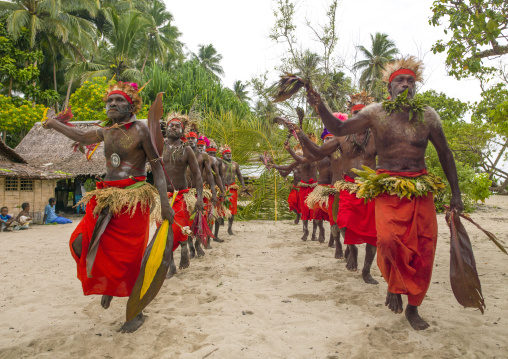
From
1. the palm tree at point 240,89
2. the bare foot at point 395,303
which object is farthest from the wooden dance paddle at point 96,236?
the palm tree at point 240,89

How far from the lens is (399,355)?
2.45 meters

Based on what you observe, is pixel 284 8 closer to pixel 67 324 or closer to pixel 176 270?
pixel 176 270

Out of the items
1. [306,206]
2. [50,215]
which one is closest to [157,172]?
[306,206]

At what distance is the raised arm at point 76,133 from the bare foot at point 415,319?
3134 mm

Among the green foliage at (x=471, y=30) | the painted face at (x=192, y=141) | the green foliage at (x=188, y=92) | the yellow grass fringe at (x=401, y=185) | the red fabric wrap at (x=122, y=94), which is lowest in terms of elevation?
the yellow grass fringe at (x=401, y=185)

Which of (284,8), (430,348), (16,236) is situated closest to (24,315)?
(430,348)

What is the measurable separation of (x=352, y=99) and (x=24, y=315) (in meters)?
4.72

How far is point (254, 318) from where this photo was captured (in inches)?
125

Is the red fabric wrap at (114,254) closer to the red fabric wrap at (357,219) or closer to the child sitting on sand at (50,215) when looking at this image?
the red fabric wrap at (357,219)

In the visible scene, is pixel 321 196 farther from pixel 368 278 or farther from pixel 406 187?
pixel 406 187

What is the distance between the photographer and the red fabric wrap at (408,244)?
9.30 ft

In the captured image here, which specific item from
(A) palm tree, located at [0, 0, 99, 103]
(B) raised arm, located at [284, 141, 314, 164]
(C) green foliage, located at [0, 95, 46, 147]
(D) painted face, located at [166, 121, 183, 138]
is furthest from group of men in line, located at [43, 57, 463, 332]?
(A) palm tree, located at [0, 0, 99, 103]

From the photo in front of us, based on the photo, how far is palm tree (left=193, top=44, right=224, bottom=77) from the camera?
1832 inches

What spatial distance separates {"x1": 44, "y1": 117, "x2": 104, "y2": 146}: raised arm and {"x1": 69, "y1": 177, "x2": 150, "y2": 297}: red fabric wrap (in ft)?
2.02
